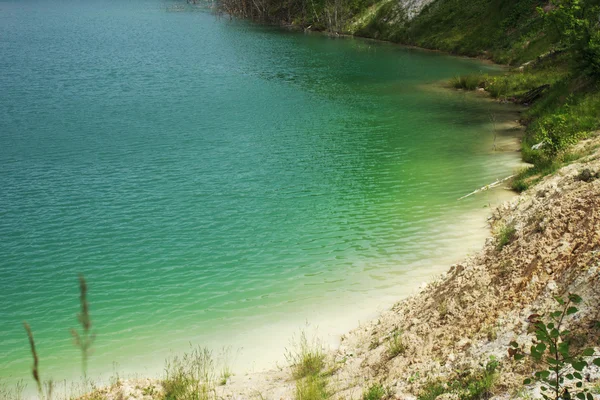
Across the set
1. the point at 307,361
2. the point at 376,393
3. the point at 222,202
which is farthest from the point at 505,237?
the point at 222,202

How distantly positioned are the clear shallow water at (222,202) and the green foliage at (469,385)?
19.9 feet

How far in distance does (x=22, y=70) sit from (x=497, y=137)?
49.1m

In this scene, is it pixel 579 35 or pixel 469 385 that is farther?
pixel 579 35

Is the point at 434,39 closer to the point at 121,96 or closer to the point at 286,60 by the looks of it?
the point at 286,60

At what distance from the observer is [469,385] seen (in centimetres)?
962

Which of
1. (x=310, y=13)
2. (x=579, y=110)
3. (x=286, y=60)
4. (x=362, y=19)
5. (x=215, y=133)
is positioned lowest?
(x=579, y=110)

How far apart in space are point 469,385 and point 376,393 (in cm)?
172

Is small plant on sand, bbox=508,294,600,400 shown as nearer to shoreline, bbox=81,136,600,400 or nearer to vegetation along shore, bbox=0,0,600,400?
vegetation along shore, bbox=0,0,600,400

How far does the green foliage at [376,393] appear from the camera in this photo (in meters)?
10.5

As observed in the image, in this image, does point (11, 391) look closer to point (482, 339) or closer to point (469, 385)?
point (469, 385)

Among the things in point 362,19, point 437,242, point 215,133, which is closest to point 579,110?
point 437,242

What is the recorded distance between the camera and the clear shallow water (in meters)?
17.4

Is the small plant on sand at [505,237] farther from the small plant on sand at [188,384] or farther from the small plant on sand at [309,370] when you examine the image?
the small plant on sand at [188,384]

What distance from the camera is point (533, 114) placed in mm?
36812
